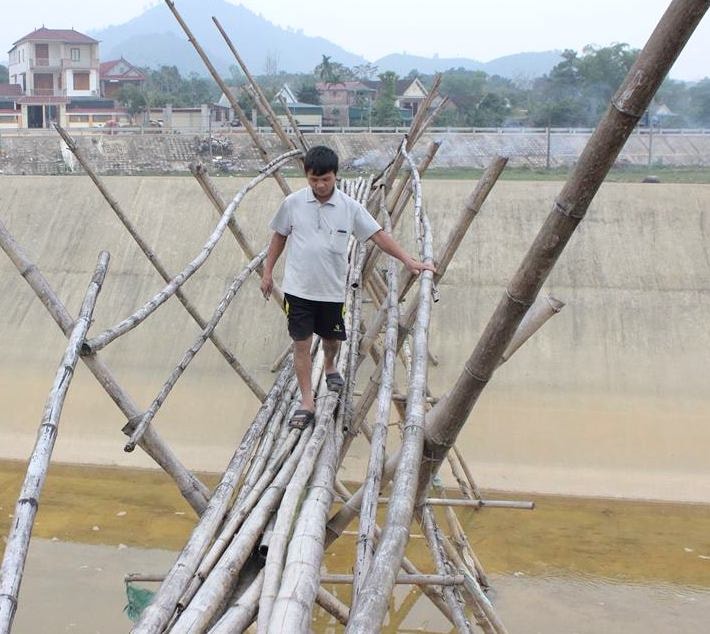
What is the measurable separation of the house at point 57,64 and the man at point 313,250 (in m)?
22.5

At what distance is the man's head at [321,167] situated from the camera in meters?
2.73

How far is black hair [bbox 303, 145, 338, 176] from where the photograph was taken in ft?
8.95

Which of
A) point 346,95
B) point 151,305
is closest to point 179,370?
point 151,305

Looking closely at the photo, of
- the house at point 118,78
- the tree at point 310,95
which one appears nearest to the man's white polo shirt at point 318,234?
the tree at point 310,95

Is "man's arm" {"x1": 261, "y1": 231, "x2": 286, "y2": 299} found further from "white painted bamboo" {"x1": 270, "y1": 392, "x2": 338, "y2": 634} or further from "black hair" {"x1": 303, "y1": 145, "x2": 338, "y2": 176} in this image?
"white painted bamboo" {"x1": 270, "y1": 392, "x2": 338, "y2": 634}

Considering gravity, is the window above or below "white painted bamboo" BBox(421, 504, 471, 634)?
above

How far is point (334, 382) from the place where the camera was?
3.04 m

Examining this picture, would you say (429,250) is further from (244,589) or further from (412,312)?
(244,589)

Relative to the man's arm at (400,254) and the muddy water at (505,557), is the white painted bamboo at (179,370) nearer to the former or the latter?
the man's arm at (400,254)

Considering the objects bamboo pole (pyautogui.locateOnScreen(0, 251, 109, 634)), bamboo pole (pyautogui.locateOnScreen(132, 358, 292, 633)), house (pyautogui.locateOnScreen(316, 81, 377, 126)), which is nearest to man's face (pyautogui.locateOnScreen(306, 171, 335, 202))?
bamboo pole (pyautogui.locateOnScreen(132, 358, 292, 633))

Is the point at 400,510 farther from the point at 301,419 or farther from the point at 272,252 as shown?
the point at 272,252

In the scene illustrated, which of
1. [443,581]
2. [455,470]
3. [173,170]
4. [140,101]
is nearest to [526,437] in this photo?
[455,470]

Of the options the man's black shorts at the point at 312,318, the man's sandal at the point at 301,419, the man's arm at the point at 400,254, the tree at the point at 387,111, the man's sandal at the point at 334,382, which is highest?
the tree at the point at 387,111

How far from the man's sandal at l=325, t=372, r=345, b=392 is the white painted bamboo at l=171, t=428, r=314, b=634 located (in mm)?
534
